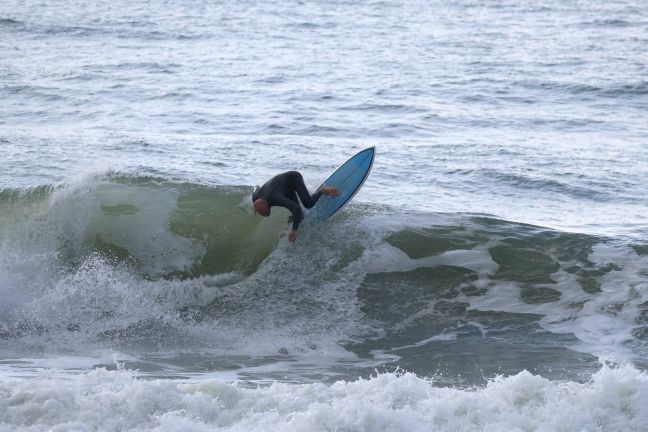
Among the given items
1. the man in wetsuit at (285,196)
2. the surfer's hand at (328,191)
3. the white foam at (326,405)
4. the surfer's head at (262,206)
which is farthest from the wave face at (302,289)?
the white foam at (326,405)

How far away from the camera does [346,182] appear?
12602mm

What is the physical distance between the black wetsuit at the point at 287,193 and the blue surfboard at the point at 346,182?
2.47ft

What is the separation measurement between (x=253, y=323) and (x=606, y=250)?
5.22 m

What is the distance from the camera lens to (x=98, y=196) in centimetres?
Result: 1349

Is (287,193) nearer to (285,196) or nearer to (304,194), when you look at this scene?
(285,196)

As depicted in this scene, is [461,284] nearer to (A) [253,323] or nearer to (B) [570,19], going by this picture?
(A) [253,323]

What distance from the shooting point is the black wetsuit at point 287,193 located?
11.5 m

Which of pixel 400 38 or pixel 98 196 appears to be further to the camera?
pixel 400 38

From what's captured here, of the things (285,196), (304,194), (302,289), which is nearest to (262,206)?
(285,196)

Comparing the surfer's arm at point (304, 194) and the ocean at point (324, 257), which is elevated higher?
the surfer's arm at point (304, 194)

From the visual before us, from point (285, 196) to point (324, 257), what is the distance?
1.11 meters

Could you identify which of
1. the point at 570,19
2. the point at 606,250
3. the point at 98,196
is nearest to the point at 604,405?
the point at 606,250

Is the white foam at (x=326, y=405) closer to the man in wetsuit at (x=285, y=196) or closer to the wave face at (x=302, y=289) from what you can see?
the wave face at (x=302, y=289)

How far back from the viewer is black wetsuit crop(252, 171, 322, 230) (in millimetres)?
11484
